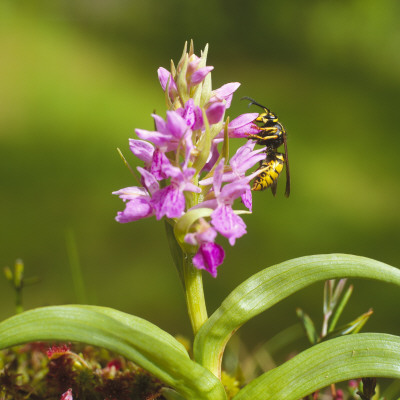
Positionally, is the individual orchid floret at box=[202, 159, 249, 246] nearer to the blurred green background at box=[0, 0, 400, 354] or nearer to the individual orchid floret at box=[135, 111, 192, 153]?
the individual orchid floret at box=[135, 111, 192, 153]

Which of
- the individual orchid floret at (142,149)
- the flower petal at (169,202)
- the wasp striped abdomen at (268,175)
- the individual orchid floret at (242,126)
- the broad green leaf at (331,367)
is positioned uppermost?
the wasp striped abdomen at (268,175)

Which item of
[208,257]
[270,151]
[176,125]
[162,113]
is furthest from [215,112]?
[162,113]

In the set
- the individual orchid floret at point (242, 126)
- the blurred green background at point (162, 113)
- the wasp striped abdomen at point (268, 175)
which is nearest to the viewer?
the individual orchid floret at point (242, 126)

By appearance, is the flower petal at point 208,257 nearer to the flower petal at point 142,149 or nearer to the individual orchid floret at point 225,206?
the individual orchid floret at point 225,206

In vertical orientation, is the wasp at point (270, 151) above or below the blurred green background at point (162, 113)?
below

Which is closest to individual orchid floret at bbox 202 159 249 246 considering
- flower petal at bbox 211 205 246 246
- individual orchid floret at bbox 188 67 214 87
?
flower petal at bbox 211 205 246 246

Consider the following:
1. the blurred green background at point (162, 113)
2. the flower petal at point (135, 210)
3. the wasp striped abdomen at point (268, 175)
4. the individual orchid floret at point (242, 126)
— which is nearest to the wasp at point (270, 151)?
the wasp striped abdomen at point (268, 175)

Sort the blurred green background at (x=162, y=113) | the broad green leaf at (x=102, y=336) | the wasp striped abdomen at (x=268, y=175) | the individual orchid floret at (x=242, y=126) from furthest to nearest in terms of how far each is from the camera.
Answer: the blurred green background at (x=162, y=113) < the wasp striped abdomen at (x=268, y=175) < the individual orchid floret at (x=242, y=126) < the broad green leaf at (x=102, y=336)
